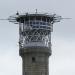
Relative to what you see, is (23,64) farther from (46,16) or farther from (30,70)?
(46,16)

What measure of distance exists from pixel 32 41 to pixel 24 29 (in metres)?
3.60

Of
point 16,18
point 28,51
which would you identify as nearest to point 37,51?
point 28,51

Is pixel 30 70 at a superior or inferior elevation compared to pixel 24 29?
inferior

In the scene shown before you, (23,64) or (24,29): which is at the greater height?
(24,29)

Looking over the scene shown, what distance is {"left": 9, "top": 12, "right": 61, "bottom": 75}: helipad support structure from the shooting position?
394 ft

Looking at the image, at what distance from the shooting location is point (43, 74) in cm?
12044

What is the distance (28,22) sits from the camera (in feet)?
406

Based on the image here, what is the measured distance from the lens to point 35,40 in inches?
4843

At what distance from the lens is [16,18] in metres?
126

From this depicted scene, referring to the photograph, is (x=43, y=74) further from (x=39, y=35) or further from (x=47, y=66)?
(x=39, y=35)

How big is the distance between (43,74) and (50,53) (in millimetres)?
5333

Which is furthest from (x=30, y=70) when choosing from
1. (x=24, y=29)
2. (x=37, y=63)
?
(x=24, y=29)

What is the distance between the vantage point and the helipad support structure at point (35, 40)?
394 ft

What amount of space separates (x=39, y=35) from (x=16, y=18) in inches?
285
